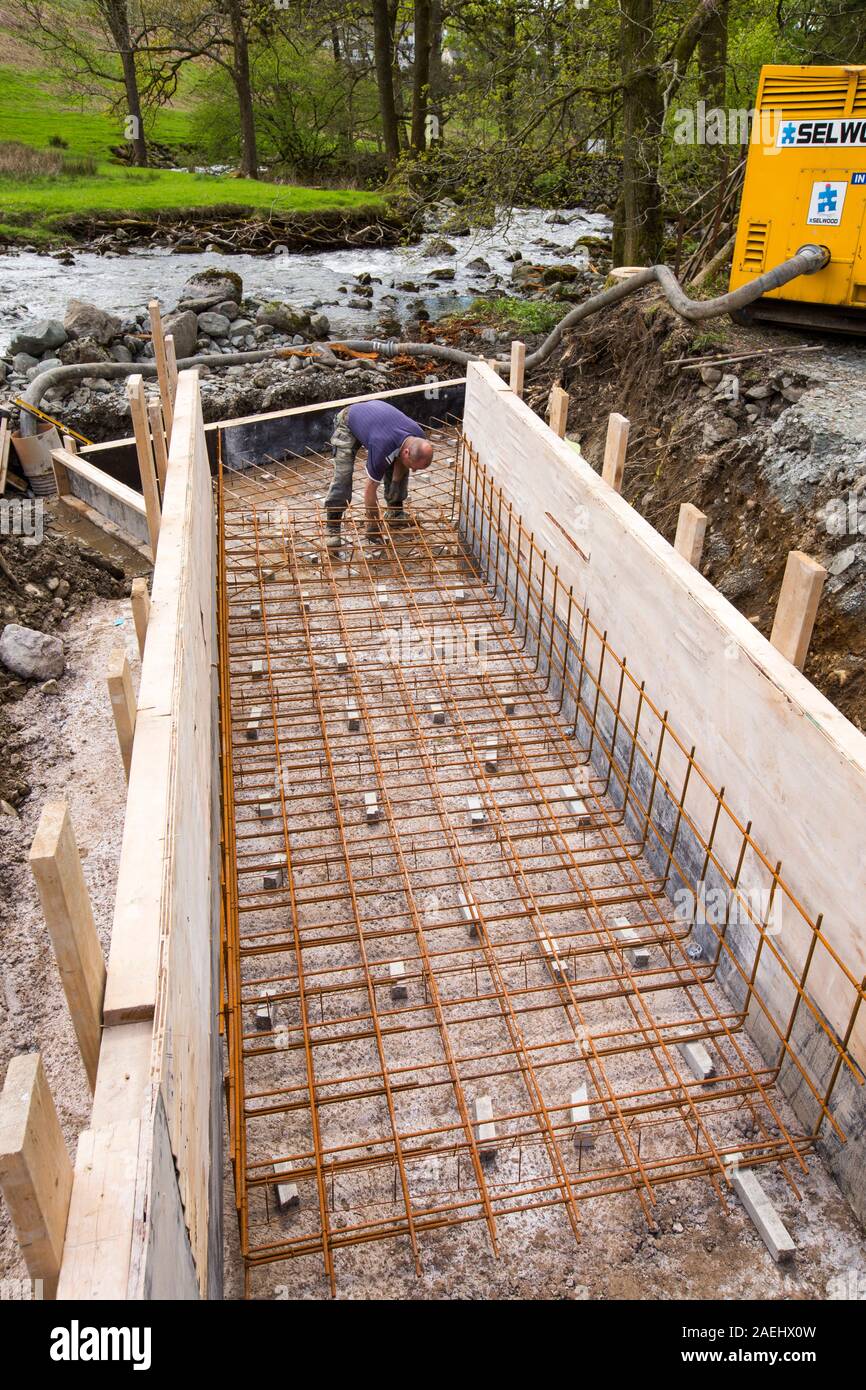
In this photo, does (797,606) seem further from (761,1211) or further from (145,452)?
(145,452)

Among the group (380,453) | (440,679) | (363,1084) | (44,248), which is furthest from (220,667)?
(44,248)

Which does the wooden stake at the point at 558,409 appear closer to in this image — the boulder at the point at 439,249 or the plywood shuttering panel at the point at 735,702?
the plywood shuttering panel at the point at 735,702

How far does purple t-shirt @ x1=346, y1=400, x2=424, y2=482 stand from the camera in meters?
6.27

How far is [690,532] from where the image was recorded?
3.88m

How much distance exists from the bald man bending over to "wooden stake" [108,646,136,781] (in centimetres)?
346

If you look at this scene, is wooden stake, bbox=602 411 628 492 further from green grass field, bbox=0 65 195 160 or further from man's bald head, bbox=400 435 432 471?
green grass field, bbox=0 65 195 160

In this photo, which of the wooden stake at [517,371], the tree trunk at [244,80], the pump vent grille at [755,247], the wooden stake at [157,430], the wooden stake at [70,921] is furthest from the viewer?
the tree trunk at [244,80]

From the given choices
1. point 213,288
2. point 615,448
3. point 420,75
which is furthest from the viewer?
point 420,75

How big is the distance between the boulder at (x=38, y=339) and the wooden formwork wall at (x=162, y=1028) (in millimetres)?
8084

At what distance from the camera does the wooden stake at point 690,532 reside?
3813 mm

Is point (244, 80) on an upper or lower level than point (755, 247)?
upper

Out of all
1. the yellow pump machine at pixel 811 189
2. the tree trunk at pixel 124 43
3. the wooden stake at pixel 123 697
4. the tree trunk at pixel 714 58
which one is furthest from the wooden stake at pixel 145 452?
the tree trunk at pixel 124 43

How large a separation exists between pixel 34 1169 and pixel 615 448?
157 inches

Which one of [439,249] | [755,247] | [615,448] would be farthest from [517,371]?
[439,249]
